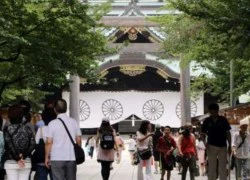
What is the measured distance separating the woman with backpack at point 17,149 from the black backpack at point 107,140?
3973mm

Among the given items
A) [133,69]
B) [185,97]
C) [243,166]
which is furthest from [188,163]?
[133,69]

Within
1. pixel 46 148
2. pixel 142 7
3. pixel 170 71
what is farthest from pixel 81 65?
pixel 142 7

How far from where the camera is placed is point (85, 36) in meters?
14.8

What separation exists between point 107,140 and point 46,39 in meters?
2.95

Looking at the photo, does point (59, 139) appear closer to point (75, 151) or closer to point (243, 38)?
point (75, 151)

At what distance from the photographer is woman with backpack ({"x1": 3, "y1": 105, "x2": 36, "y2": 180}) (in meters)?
7.43

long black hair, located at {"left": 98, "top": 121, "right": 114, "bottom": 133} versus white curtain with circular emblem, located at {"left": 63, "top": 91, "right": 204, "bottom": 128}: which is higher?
white curtain with circular emblem, located at {"left": 63, "top": 91, "right": 204, "bottom": 128}

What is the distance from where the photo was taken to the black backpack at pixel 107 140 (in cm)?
1142

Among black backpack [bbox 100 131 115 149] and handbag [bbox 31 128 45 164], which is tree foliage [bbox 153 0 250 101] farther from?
handbag [bbox 31 128 45 164]

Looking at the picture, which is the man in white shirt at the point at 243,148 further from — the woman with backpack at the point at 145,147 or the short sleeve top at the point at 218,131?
the short sleeve top at the point at 218,131

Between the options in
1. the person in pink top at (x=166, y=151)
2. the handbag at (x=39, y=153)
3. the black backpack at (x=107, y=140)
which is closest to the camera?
the handbag at (x=39, y=153)

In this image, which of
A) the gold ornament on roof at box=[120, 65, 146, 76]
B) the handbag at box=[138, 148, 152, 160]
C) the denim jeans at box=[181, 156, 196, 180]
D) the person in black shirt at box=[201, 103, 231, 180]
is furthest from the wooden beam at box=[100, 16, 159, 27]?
the person in black shirt at box=[201, 103, 231, 180]

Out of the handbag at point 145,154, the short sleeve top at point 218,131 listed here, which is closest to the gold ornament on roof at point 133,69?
the handbag at point 145,154

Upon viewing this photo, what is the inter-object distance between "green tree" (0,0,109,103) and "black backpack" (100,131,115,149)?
7.74 feet
